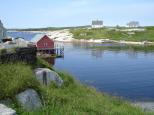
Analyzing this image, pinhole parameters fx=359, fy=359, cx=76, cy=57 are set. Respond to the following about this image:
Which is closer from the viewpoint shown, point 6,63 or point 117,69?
point 6,63

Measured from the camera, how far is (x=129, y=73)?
6681 centimetres

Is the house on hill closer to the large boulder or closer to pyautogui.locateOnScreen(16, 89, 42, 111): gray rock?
the large boulder

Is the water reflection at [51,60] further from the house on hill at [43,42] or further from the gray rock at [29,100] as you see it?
the gray rock at [29,100]

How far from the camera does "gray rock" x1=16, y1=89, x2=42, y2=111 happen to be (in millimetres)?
15012

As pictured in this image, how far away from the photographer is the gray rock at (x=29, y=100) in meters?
15.0

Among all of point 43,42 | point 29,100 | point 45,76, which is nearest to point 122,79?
point 43,42

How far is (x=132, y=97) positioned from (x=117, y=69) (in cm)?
2889

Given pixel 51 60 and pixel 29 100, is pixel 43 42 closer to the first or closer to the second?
pixel 51 60

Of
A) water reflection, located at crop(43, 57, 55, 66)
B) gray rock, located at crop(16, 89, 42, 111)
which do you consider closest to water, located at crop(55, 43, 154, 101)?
water reflection, located at crop(43, 57, 55, 66)

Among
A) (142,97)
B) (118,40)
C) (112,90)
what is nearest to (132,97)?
(142,97)

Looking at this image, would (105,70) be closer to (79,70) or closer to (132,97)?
(79,70)

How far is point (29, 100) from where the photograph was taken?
15.4 meters

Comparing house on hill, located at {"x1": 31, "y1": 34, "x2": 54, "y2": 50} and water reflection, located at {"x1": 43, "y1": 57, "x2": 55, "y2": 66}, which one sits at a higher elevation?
house on hill, located at {"x1": 31, "y1": 34, "x2": 54, "y2": 50}

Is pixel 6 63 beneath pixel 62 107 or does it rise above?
above
